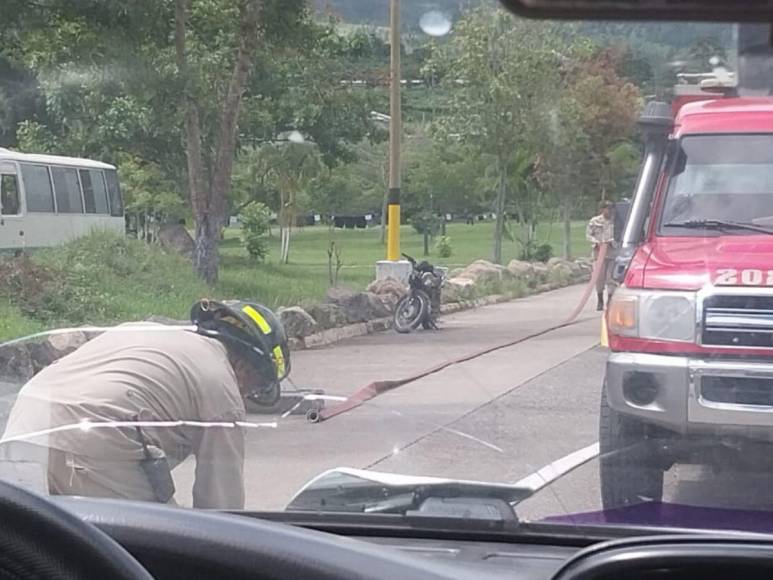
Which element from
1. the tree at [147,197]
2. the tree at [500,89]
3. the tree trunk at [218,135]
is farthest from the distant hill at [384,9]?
the tree at [147,197]

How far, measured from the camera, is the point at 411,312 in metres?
6.56

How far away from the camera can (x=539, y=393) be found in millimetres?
5918

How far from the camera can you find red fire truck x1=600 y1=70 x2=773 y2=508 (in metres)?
4.98

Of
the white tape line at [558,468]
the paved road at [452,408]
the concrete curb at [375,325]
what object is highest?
the concrete curb at [375,325]

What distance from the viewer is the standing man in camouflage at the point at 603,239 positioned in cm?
559

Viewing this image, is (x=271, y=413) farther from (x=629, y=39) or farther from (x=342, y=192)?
(x=629, y=39)

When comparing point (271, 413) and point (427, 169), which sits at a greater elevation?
point (427, 169)

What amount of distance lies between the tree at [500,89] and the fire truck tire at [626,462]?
101 centimetres

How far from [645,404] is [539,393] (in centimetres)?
78

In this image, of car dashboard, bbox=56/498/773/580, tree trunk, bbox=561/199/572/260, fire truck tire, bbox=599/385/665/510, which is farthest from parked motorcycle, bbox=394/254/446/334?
car dashboard, bbox=56/498/773/580

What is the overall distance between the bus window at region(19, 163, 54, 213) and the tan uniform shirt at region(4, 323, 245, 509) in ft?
6.13

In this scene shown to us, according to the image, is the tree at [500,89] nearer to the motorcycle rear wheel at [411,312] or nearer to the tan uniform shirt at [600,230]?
the tan uniform shirt at [600,230]

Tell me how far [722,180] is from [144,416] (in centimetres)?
292

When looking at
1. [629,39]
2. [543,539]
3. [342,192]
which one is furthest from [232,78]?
[543,539]
